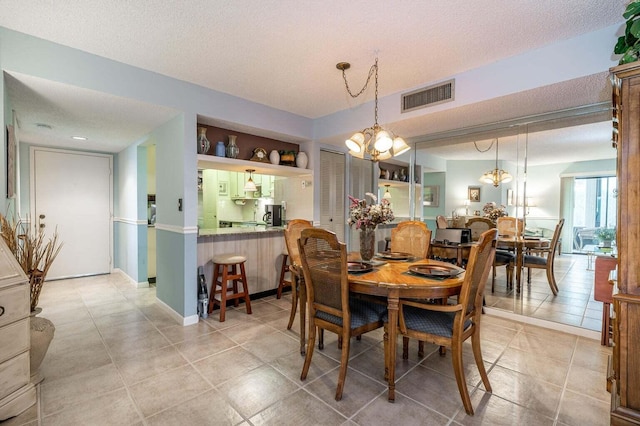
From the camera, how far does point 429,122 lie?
11.0ft

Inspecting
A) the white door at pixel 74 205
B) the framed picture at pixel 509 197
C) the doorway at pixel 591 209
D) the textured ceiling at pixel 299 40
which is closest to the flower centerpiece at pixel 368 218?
the textured ceiling at pixel 299 40

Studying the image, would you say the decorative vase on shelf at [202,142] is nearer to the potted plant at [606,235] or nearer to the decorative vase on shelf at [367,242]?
the decorative vase on shelf at [367,242]

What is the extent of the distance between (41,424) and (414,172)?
14.2ft

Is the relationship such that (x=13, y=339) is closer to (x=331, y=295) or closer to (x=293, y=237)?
(x=331, y=295)

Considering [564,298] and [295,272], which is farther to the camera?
[564,298]

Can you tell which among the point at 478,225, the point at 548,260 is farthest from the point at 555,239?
the point at 478,225

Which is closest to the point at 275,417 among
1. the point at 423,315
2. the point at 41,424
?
the point at 423,315

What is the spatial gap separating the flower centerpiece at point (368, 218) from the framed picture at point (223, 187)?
16.2 ft

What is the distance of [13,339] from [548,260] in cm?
470

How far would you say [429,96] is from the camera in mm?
3053

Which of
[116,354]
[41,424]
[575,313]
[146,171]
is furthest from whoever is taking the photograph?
[146,171]

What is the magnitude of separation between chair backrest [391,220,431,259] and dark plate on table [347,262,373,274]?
35.4 inches

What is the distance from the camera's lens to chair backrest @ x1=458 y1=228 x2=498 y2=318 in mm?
1729

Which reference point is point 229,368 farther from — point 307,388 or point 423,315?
point 423,315
